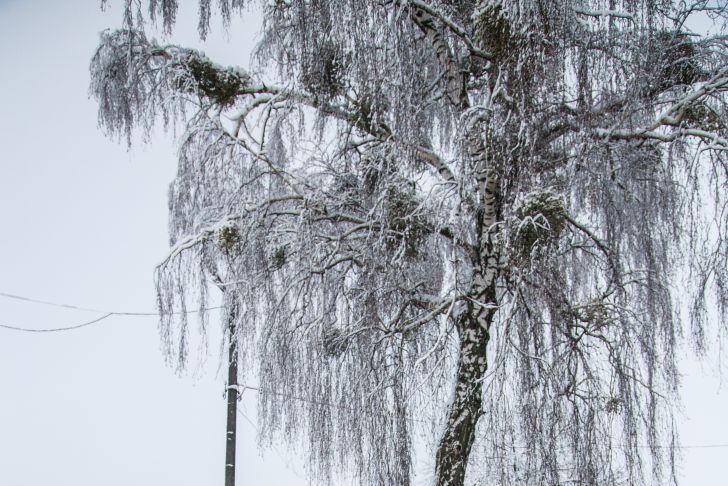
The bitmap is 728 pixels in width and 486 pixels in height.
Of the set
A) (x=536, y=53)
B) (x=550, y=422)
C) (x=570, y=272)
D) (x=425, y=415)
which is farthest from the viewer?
(x=570, y=272)

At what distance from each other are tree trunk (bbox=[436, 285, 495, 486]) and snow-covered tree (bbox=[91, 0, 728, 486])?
0.01 meters

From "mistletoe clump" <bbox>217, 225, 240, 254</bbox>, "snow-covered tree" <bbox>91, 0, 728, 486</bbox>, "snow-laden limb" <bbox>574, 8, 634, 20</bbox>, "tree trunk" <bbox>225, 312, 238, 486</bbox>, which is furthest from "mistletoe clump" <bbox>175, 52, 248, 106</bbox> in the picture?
"tree trunk" <bbox>225, 312, 238, 486</bbox>

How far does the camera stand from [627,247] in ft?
15.6

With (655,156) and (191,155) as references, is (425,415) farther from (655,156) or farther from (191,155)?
(191,155)

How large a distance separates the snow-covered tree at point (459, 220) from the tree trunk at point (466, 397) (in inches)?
0.5

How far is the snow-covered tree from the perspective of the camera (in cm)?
374

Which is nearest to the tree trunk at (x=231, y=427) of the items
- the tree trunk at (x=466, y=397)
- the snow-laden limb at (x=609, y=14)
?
the tree trunk at (x=466, y=397)

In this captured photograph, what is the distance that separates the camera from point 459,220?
3756 mm

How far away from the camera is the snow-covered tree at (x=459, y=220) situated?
3.74 meters

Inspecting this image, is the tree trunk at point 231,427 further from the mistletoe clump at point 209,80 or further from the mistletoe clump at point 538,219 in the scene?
the mistletoe clump at point 538,219

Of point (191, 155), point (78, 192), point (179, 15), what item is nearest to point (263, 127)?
point (191, 155)

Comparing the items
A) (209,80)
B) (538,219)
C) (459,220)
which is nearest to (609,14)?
(538,219)

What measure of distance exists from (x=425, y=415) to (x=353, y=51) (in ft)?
6.83

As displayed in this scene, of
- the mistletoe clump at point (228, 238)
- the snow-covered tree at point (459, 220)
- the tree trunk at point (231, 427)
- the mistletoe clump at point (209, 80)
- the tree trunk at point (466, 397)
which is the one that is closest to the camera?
the snow-covered tree at point (459, 220)
